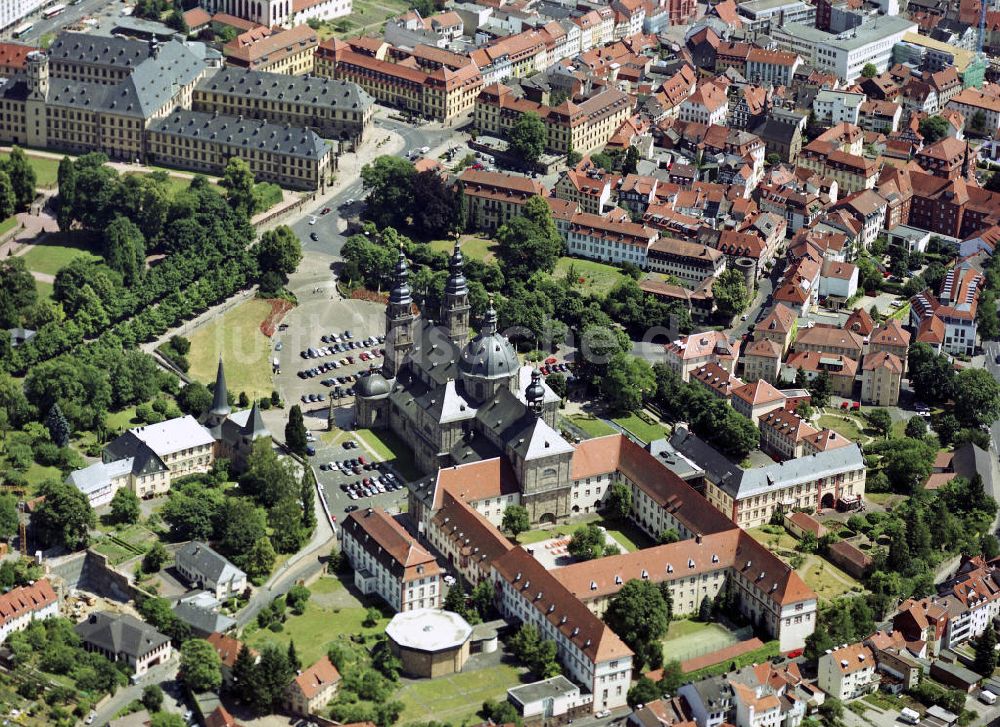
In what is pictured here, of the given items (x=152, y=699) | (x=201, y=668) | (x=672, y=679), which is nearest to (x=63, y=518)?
(x=152, y=699)

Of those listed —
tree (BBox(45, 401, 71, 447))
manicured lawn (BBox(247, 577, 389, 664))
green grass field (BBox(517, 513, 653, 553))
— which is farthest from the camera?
tree (BBox(45, 401, 71, 447))

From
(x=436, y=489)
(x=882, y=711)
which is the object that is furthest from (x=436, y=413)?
(x=882, y=711)

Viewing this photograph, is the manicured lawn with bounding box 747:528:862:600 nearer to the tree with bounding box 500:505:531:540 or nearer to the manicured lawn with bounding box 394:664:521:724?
the tree with bounding box 500:505:531:540

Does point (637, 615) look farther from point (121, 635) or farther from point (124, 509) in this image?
point (124, 509)

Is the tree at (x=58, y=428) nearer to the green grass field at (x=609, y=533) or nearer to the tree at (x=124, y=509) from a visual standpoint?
the tree at (x=124, y=509)

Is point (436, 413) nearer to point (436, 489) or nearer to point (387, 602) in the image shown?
point (436, 489)

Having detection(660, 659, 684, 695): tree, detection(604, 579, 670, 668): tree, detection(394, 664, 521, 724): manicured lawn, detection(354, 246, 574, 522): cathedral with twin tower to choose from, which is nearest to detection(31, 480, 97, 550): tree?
detection(354, 246, 574, 522): cathedral with twin tower
